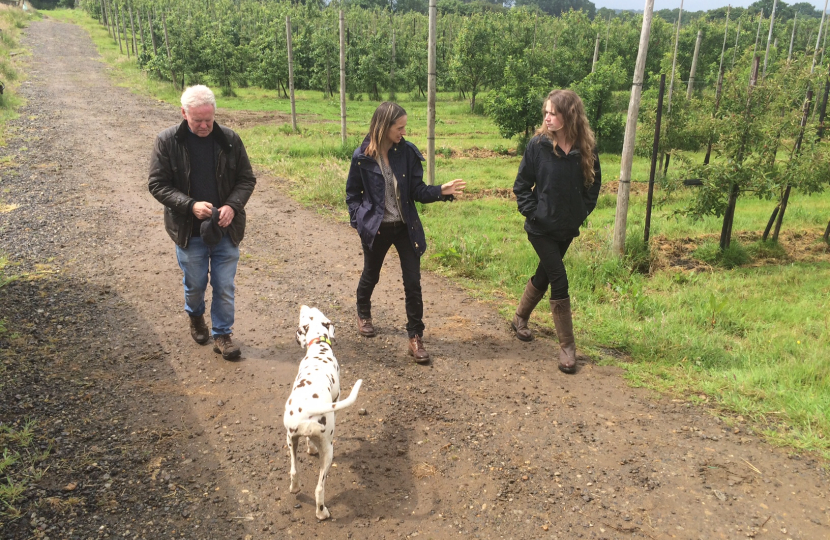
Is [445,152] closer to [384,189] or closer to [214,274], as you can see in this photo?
[384,189]

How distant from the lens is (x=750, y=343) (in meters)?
5.27

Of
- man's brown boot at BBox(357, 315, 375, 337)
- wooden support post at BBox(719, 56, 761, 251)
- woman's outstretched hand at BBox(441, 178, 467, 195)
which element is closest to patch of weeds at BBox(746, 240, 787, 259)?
wooden support post at BBox(719, 56, 761, 251)

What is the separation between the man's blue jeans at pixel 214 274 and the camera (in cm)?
457

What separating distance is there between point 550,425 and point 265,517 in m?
1.97

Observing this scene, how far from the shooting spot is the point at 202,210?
4266 mm

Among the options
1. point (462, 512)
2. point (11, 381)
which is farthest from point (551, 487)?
point (11, 381)

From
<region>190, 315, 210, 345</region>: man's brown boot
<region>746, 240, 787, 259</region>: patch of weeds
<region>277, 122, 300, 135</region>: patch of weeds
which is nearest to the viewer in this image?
<region>190, 315, 210, 345</region>: man's brown boot

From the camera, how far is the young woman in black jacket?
4.39 meters

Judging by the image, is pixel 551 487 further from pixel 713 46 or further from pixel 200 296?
pixel 713 46

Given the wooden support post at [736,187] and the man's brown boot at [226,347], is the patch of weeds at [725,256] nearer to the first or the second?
the wooden support post at [736,187]

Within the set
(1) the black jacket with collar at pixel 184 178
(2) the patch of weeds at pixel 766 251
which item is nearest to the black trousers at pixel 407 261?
(1) the black jacket with collar at pixel 184 178

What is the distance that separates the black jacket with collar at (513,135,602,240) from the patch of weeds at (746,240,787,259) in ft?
16.3

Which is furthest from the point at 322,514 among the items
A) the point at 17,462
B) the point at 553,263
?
the point at 553,263

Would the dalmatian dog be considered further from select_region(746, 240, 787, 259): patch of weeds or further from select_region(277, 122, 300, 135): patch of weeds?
select_region(277, 122, 300, 135): patch of weeds
